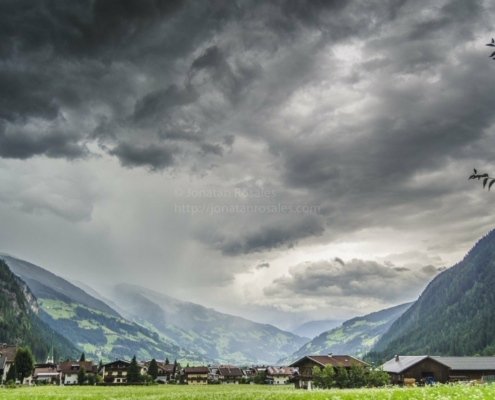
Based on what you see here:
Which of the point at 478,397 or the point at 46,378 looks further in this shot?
the point at 46,378

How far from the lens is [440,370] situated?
10050 centimetres

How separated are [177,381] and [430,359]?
135215mm

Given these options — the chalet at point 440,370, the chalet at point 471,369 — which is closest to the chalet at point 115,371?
the chalet at point 440,370

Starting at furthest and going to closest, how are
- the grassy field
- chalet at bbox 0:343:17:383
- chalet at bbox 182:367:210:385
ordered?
chalet at bbox 182:367:210:385 < chalet at bbox 0:343:17:383 < the grassy field

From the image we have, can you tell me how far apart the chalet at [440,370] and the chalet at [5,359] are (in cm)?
11827

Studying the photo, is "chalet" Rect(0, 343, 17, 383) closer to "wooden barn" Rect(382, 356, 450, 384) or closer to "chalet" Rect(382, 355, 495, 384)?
"wooden barn" Rect(382, 356, 450, 384)

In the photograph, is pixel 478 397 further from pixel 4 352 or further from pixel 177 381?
pixel 177 381

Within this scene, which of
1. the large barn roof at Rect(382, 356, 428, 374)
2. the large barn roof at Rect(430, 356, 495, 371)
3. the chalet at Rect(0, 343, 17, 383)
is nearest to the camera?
the large barn roof at Rect(382, 356, 428, 374)

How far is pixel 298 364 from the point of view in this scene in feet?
354

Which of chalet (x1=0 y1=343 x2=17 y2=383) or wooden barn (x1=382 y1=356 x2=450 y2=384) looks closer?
wooden barn (x1=382 y1=356 x2=450 y2=384)

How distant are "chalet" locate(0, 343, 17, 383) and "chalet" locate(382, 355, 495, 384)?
118268 millimetres

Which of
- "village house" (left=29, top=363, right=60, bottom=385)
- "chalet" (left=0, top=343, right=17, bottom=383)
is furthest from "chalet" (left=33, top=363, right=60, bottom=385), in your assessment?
"chalet" (left=0, top=343, right=17, bottom=383)

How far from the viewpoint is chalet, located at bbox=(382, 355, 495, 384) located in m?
97.9

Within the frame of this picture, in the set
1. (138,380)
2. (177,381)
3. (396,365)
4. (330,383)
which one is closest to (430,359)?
(396,365)
